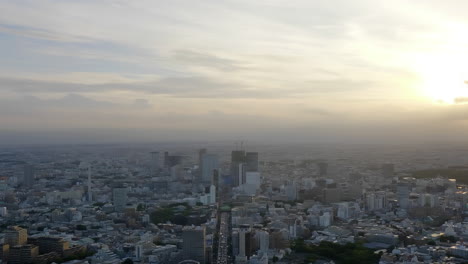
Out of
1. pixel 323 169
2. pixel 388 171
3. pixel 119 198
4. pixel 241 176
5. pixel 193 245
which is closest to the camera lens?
pixel 193 245

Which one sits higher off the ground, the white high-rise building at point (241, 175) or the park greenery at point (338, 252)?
the white high-rise building at point (241, 175)

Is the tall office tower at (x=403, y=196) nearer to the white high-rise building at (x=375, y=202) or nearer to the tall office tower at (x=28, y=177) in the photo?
the white high-rise building at (x=375, y=202)

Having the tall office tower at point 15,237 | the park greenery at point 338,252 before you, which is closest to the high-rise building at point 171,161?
the tall office tower at point 15,237

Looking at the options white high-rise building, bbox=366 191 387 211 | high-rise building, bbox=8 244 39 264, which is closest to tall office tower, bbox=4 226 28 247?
high-rise building, bbox=8 244 39 264

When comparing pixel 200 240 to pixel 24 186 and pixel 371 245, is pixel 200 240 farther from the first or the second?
pixel 24 186

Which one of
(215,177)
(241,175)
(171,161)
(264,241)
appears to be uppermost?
(171,161)

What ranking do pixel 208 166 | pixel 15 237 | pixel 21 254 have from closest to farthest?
pixel 21 254
pixel 15 237
pixel 208 166

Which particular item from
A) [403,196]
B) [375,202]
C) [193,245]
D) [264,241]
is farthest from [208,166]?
[193,245]

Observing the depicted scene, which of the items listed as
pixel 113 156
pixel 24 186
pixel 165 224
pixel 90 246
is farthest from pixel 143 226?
pixel 113 156

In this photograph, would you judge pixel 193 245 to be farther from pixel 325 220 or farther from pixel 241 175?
pixel 241 175
